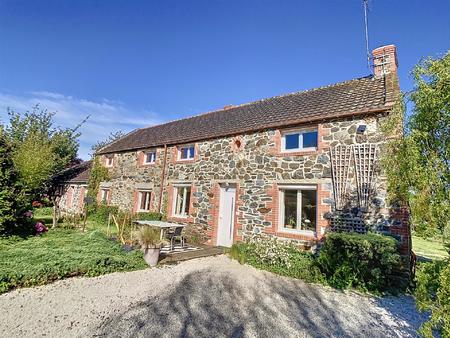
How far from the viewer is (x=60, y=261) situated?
238 inches

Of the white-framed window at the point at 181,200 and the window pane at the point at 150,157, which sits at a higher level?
the window pane at the point at 150,157

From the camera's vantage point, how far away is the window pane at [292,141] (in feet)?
31.1

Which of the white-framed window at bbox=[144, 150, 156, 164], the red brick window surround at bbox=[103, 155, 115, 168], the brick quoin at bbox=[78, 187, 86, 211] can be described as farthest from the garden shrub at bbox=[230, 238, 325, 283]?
the brick quoin at bbox=[78, 187, 86, 211]

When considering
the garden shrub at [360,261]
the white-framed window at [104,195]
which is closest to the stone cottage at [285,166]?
the garden shrub at [360,261]

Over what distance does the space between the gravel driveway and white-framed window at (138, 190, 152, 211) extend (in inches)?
341

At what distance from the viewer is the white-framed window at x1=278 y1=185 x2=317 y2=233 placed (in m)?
8.68

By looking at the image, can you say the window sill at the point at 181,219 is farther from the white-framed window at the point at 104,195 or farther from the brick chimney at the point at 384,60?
the brick chimney at the point at 384,60

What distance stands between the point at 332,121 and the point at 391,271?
479 centimetres

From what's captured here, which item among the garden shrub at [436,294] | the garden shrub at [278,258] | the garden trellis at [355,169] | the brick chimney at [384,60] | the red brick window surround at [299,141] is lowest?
the garden shrub at [278,258]

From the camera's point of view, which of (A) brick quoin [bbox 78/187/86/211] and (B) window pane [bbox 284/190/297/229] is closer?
(B) window pane [bbox 284/190/297/229]

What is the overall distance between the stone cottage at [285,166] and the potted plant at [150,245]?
3771 mm

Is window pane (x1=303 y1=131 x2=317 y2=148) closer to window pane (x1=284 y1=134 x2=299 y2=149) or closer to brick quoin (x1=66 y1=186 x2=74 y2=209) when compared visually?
window pane (x1=284 y1=134 x2=299 y2=149)

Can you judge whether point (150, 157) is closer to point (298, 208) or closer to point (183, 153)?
point (183, 153)

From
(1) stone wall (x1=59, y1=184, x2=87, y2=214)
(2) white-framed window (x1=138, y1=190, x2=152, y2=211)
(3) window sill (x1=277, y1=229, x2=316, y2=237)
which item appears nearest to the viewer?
(3) window sill (x1=277, y1=229, x2=316, y2=237)
